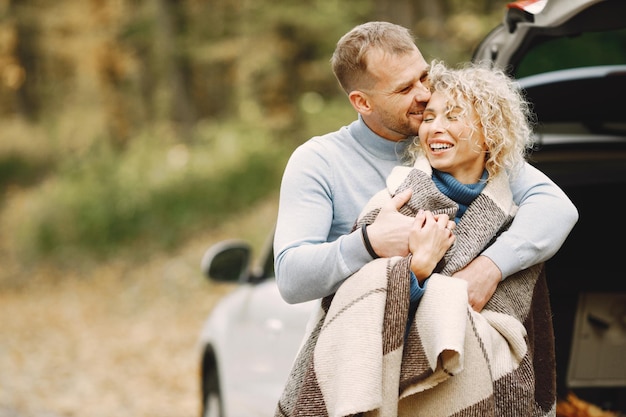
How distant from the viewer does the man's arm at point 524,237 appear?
2.32 metres

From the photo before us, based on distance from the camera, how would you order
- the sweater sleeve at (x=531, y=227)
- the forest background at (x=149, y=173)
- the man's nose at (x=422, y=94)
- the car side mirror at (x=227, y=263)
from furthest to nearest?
the forest background at (x=149, y=173) < the car side mirror at (x=227, y=263) < the man's nose at (x=422, y=94) < the sweater sleeve at (x=531, y=227)

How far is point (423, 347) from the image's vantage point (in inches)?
85.0

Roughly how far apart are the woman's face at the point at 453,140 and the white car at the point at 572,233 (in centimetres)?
60

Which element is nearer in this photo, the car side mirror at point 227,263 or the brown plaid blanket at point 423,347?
the brown plaid blanket at point 423,347

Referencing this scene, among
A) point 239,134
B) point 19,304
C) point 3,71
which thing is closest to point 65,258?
point 19,304

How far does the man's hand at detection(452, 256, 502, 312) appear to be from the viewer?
2295mm

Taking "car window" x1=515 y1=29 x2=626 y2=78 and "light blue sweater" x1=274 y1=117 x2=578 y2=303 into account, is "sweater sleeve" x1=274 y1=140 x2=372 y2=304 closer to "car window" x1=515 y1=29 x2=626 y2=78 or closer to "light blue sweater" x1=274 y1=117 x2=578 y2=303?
"light blue sweater" x1=274 y1=117 x2=578 y2=303

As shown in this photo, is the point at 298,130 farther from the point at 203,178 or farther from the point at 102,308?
the point at 102,308

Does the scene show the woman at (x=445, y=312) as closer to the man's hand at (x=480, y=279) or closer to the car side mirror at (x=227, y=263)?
the man's hand at (x=480, y=279)

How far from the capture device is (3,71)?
2898 cm

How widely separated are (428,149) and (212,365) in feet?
10.1

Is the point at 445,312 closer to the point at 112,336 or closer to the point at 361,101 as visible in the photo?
the point at 361,101

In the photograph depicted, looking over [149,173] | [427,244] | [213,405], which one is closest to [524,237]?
[427,244]

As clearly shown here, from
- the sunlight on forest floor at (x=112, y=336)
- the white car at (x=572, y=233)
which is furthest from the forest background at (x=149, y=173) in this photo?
the white car at (x=572, y=233)
